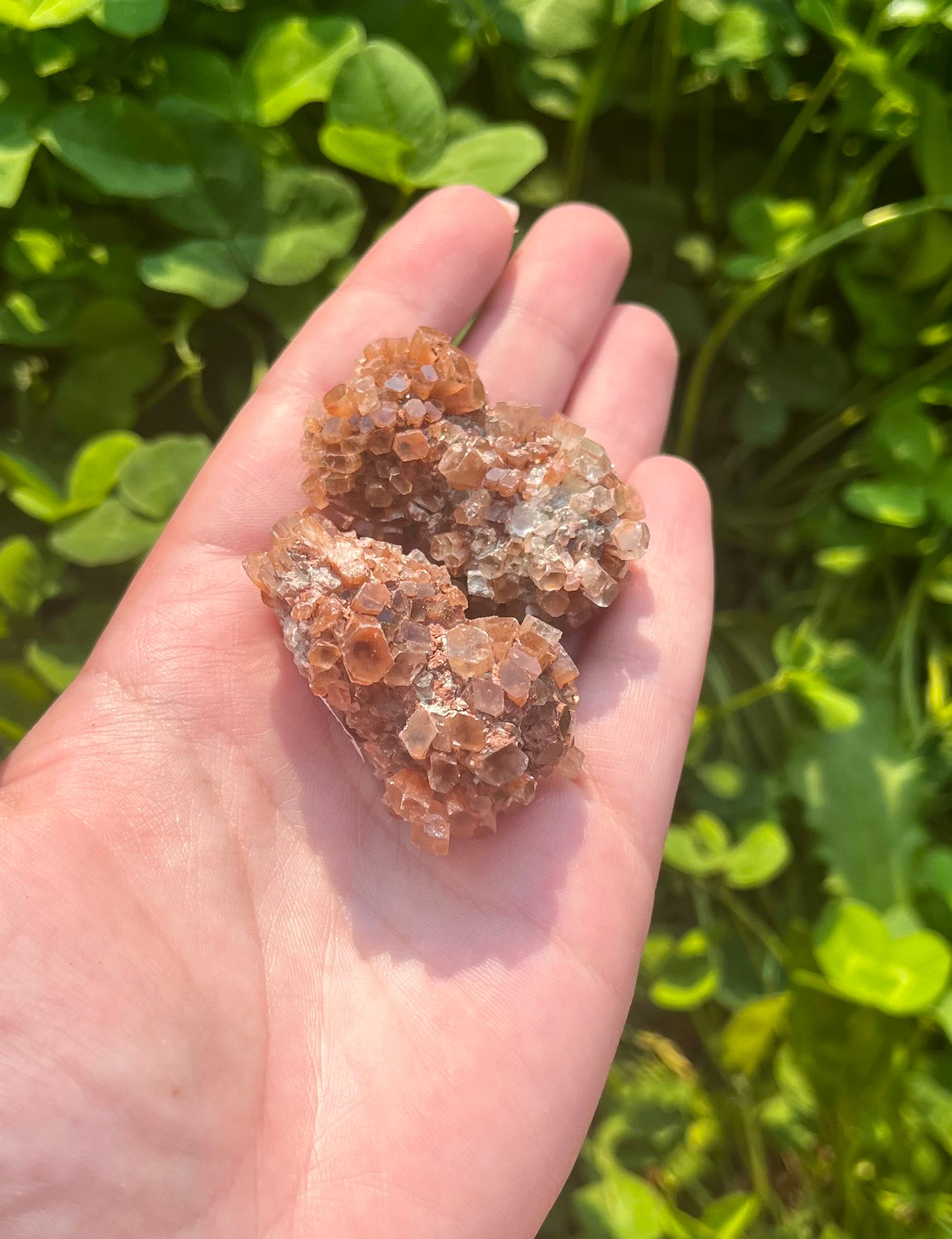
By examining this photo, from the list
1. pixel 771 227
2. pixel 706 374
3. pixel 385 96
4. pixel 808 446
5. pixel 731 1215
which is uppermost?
pixel 385 96

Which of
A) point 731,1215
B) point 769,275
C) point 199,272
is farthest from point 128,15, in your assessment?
point 731,1215

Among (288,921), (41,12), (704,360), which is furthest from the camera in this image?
(704,360)

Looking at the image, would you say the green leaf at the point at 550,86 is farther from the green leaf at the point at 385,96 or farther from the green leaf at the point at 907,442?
the green leaf at the point at 907,442

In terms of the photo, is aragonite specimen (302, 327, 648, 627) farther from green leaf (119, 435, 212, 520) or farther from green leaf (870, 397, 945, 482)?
green leaf (870, 397, 945, 482)

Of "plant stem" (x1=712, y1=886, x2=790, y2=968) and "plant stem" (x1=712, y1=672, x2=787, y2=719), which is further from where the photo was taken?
"plant stem" (x1=712, y1=886, x2=790, y2=968)

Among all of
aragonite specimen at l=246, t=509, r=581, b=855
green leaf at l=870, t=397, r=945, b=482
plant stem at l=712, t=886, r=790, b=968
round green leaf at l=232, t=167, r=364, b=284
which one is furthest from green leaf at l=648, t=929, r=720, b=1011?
round green leaf at l=232, t=167, r=364, b=284

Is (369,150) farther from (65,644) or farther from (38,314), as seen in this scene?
(65,644)
